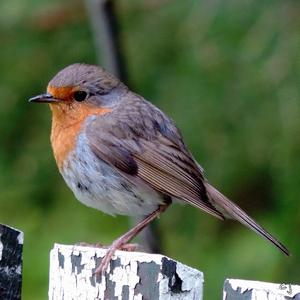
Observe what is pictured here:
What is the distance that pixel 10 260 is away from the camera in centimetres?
330

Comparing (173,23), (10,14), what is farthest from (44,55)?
(173,23)

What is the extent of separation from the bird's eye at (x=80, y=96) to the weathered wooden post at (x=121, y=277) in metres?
1.59

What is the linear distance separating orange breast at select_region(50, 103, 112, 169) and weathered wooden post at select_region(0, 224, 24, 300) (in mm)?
1523

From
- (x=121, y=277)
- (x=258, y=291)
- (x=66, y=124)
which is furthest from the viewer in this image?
(x=66, y=124)

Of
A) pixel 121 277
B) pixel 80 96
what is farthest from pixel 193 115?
pixel 121 277

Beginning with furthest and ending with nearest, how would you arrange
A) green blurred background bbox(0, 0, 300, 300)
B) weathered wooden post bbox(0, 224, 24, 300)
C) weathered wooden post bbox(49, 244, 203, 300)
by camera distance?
1. green blurred background bbox(0, 0, 300, 300)
2. weathered wooden post bbox(0, 224, 24, 300)
3. weathered wooden post bbox(49, 244, 203, 300)

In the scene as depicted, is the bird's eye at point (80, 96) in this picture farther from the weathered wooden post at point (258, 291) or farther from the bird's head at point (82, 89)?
the weathered wooden post at point (258, 291)

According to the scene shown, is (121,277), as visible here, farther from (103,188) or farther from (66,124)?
(66,124)

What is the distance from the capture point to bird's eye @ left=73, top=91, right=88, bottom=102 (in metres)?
4.96

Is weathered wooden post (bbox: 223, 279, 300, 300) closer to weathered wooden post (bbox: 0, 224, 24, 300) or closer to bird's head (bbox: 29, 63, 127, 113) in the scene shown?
weathered wooden post (bbox: 0, 224, 24, 300)

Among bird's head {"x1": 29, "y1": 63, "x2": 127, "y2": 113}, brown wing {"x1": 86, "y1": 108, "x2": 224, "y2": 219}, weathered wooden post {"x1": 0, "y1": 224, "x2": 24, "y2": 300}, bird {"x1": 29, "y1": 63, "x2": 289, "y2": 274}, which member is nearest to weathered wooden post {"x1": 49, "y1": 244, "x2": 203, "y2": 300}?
weathered wooden post {"x1": 0, "y1": 224, "x2": 24, "y2": 300}

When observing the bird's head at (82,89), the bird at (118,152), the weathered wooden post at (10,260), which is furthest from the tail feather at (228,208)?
the weathered wooden post at (10,260)

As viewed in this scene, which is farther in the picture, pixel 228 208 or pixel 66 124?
pixel 66 124

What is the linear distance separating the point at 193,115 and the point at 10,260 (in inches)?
104
